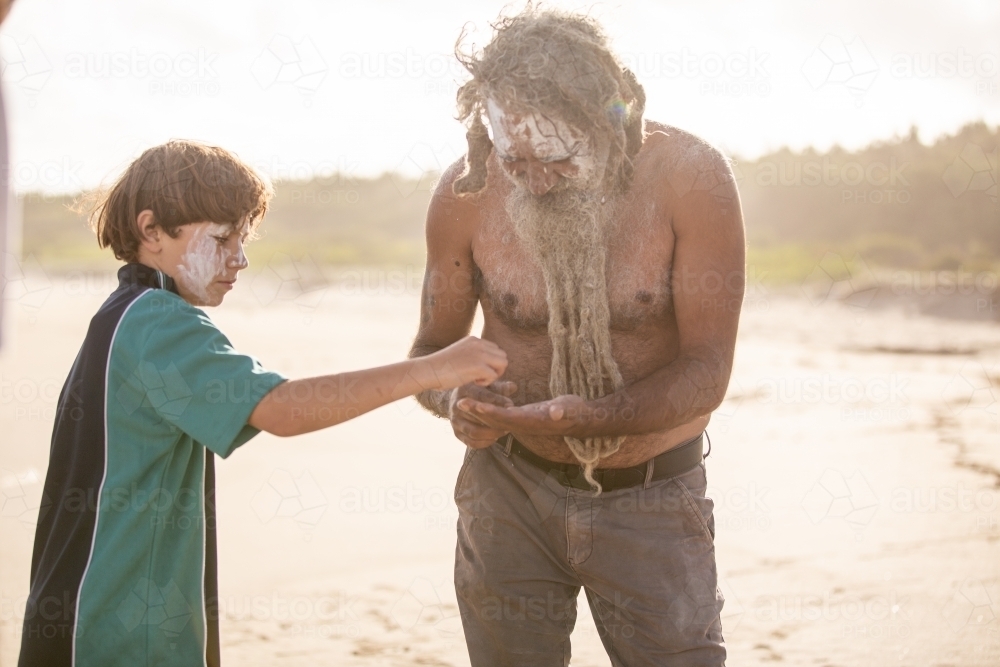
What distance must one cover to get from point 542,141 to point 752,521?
4205mm

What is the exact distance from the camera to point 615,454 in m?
2.64

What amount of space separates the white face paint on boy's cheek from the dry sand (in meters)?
0.54

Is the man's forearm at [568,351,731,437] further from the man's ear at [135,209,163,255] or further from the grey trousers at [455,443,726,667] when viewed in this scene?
the man's ear at [135,209,163,255]

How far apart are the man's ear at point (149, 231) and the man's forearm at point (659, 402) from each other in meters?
1.06

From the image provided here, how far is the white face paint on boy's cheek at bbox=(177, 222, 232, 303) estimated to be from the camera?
92.0 inches

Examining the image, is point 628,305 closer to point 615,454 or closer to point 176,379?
point 615,454

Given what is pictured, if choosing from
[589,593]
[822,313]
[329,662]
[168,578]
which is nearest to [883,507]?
[329,662]

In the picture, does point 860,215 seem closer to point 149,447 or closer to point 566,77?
point 566,77

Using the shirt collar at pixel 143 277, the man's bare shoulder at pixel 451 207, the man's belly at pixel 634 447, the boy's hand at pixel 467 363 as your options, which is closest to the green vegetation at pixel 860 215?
the man's bare shoulder at pixel 451 207

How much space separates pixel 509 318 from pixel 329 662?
2.17 metres

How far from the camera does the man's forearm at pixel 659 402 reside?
2.42m

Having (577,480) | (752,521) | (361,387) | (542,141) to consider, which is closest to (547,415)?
(577,480)

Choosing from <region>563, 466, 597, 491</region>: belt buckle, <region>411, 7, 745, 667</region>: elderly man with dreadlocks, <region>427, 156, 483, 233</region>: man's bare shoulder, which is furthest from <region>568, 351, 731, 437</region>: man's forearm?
<region>427, 156, 483, 233</region>: man's bare shoulder

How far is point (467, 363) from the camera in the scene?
2.21 meters
